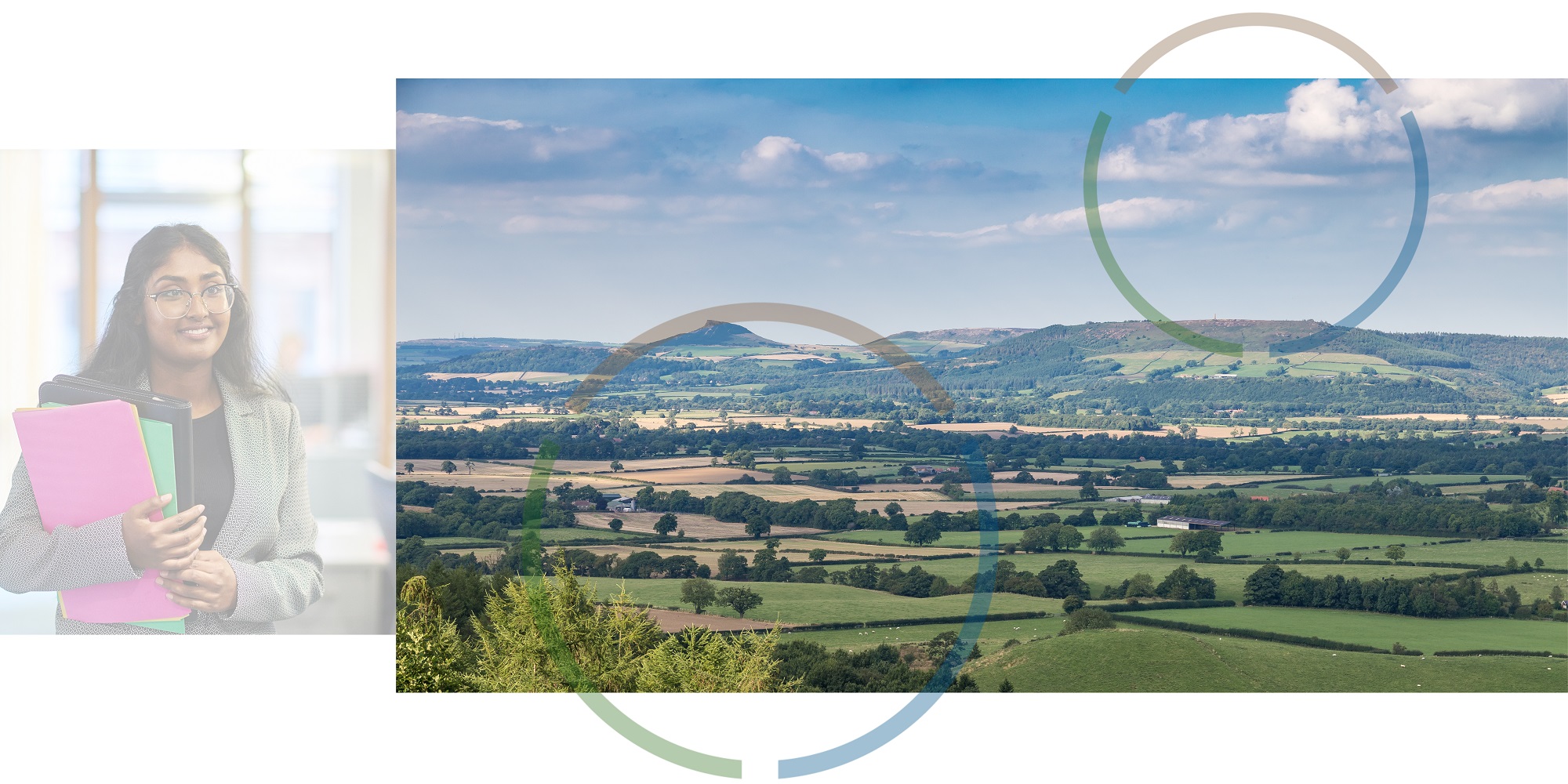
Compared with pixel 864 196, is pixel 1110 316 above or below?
below

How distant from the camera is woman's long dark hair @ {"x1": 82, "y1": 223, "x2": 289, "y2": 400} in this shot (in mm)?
8438

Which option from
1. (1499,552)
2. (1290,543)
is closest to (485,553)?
(1290,543)

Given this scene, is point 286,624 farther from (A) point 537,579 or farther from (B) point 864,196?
(B) point 864,196

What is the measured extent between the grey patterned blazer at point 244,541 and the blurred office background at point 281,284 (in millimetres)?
127

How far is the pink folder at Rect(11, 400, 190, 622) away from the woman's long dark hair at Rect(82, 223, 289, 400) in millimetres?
325

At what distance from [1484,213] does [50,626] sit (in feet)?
50.1

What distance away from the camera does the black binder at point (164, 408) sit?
27.5 feet

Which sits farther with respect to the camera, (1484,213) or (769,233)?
(769,233)

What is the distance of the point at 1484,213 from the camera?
12680 millimetres

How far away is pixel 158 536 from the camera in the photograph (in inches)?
328

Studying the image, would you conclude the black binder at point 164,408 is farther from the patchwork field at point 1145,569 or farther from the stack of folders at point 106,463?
the patchwork field at point 1145,569

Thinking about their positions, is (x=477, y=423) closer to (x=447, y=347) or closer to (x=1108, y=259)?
(x=447, y=347)

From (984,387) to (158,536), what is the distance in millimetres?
10432

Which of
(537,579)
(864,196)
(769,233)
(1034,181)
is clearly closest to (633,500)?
(537,579)
